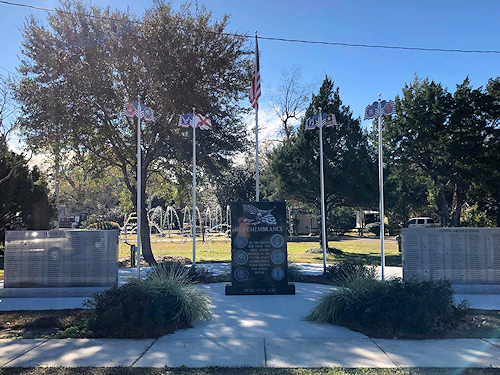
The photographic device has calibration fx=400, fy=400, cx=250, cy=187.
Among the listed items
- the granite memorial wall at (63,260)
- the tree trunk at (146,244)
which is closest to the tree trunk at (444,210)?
the tree trunk at (146,244)

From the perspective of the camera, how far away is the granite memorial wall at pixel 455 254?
10.6 m

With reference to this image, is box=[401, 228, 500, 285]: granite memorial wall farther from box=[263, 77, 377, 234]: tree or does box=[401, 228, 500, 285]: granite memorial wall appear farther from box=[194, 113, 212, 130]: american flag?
box=[263, 77, 377, 234]: tree

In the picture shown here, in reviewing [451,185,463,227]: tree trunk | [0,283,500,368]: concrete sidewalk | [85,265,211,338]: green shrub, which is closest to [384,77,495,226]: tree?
[451,185,463,227]: tree trunk

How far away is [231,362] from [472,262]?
314 inches

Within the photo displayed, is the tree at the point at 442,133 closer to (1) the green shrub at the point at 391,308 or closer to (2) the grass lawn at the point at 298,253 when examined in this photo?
(2) the grass lawn at the point at 298,253

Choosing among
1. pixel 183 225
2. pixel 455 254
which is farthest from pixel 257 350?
pixel 183 225

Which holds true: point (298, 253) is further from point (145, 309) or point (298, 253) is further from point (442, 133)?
point (145, 309)

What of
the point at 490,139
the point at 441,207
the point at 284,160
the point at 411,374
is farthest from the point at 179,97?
the point at 441,207

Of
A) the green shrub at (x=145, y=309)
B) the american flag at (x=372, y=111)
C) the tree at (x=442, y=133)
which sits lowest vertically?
the green shrub at (x=145, y=309)

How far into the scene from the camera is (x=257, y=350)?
6.20 metres

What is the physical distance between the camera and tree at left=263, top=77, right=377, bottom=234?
22984mm

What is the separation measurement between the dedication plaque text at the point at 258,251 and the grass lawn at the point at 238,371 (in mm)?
5124

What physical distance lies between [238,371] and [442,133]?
23.8 meters

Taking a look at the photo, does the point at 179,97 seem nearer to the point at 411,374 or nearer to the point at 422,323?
the point at 422,323
